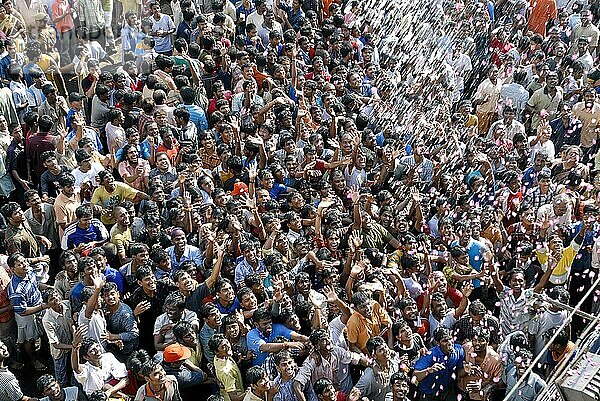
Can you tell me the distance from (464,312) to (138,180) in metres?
3.85

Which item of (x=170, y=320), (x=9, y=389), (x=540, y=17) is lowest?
(x=9, y=389)

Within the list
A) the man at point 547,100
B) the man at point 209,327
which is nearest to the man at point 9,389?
the man at point 209,327

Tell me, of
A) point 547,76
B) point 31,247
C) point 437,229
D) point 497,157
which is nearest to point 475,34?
point 547,76

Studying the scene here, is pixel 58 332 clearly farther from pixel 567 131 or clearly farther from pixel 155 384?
pixel 567 131

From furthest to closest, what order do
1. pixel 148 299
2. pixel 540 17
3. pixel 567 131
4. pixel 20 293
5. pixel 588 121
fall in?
1. pixel 540 17
2. pixel 567 131
3. pixel 588 121
4. pixel 148 299
5. pixel 20 293

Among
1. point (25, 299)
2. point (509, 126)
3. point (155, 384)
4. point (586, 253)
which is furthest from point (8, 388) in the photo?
point (509, 126)

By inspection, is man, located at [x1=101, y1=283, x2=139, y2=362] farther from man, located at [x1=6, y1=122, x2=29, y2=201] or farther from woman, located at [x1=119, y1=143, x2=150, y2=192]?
man, located at [x1=6, y1=122, x2=29, y2=201]

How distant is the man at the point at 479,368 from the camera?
946 centimetres

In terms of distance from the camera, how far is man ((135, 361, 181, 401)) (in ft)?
28.4

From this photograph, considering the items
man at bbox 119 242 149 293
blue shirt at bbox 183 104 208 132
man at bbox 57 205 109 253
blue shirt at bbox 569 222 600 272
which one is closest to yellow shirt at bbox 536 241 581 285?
blue shirt at bbox 569 222 600 272

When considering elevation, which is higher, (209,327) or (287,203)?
(287,203)

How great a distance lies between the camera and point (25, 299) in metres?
9.65

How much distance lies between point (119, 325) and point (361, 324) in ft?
7.38

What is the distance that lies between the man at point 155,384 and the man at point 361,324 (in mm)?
1824
